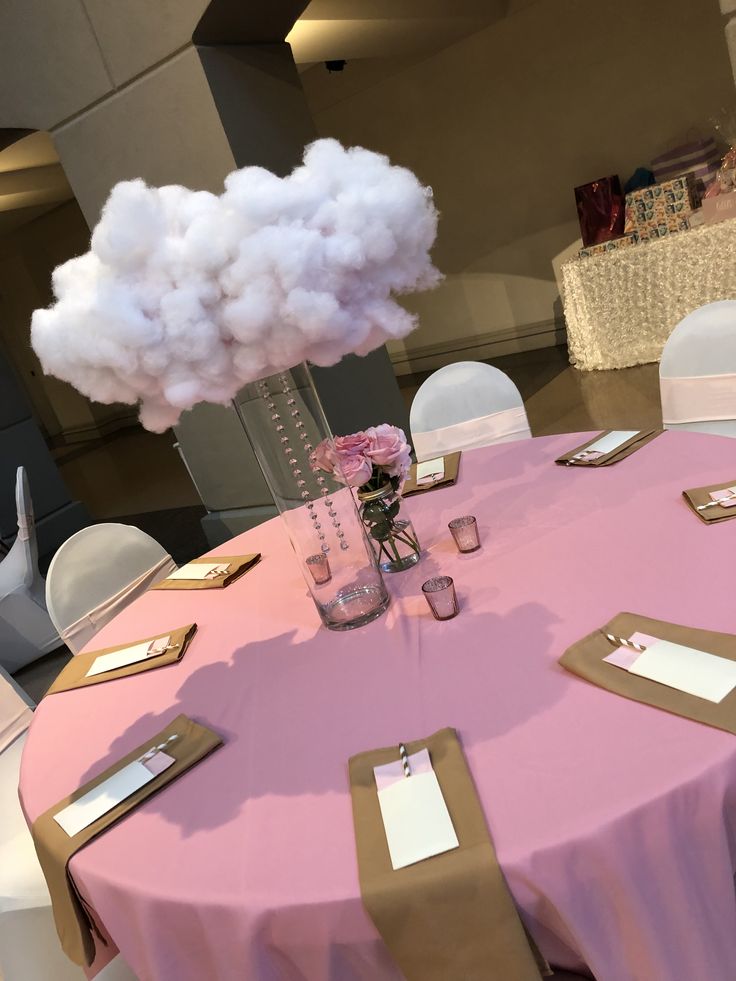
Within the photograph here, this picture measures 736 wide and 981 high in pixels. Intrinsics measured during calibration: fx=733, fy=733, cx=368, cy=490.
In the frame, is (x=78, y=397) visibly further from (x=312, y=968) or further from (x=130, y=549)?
(x=312, y=968)

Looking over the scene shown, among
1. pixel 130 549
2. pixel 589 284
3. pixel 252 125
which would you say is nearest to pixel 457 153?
pixel 589 284

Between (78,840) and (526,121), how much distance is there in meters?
6.60

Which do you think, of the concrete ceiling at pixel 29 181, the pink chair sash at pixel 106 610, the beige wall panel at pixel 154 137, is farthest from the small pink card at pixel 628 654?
the concrete ceiling at pixel 29 181

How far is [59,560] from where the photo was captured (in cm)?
221

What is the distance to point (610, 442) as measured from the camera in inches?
74.9

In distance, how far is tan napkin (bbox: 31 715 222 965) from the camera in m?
1.05

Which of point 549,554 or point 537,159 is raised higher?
point 537,159

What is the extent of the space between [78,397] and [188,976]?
11568 millimetres

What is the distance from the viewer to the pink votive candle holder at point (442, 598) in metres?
1.31

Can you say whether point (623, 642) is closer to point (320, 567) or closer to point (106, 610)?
point (320, 567)

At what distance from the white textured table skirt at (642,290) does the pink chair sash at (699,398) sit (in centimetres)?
276

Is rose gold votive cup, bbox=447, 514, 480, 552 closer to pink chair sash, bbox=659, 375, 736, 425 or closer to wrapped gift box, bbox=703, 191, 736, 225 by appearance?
pink chair sash, bbox=659, 375, 736, 425

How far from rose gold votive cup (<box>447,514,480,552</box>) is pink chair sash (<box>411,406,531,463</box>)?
92 cm

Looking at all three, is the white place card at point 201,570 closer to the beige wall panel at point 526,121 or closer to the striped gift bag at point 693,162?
the striped gift bag at point 693,162
